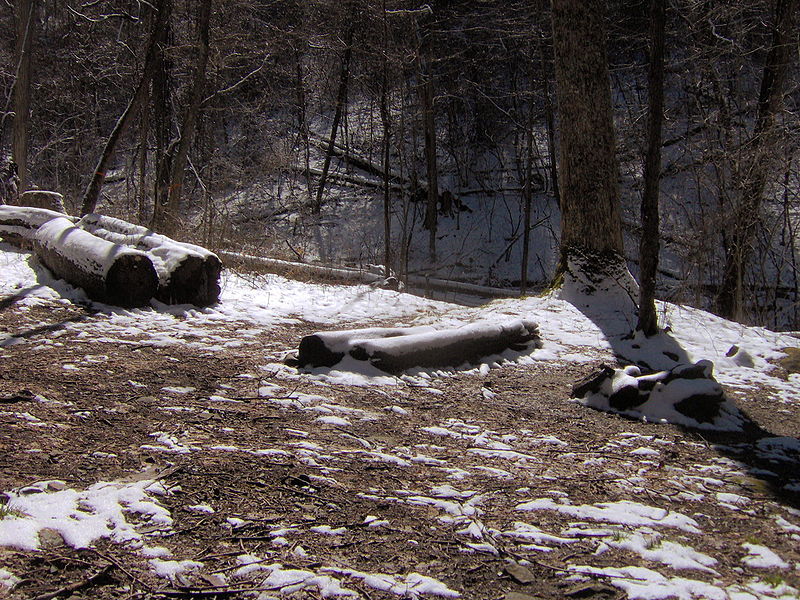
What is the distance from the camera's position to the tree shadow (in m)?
3.63

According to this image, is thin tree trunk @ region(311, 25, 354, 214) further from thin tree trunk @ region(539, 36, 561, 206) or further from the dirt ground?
the dirt ground

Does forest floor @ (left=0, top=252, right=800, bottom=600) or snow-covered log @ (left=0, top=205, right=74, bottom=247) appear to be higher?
snow-covered log @ (left=0, top=205, right=74, bottom=247)

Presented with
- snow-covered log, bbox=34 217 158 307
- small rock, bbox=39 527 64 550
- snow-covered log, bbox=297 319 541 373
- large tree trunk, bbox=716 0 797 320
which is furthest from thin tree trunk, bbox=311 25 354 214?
small rock, bbox=39 527 64 550

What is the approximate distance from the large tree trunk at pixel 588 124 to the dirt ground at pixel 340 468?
2940 mm

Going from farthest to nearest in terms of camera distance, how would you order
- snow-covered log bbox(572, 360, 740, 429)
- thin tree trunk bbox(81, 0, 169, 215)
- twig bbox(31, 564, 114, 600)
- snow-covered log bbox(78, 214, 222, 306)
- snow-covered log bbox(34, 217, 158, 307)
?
1. thin tree trunk bbox(81, 0, 169, 215)
2. snow-covered log bbox(78, 214, 222, 306)
3. snow-covered log bbox(34, 217, 158, 307)
4. snow-covered log bbox(572, 360, 740, 429)
5. twig bbox(31, 564, 114, 600)

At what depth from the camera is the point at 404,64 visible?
15.4m

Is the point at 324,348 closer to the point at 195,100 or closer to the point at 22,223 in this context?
the point at 22,223

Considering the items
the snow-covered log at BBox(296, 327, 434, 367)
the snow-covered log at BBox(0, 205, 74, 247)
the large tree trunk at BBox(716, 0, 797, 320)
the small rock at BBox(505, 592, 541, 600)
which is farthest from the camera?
the snow-covered log at BBox(0, 205, 74, 247)

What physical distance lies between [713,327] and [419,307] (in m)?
3.82

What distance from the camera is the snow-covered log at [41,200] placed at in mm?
10148

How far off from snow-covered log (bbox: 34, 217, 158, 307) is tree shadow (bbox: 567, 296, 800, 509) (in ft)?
16.8

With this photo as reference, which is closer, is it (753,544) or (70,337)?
(753,544)

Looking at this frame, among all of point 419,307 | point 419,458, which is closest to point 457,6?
point 419,307

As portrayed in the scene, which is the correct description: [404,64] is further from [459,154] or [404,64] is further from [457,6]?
[459,154]
